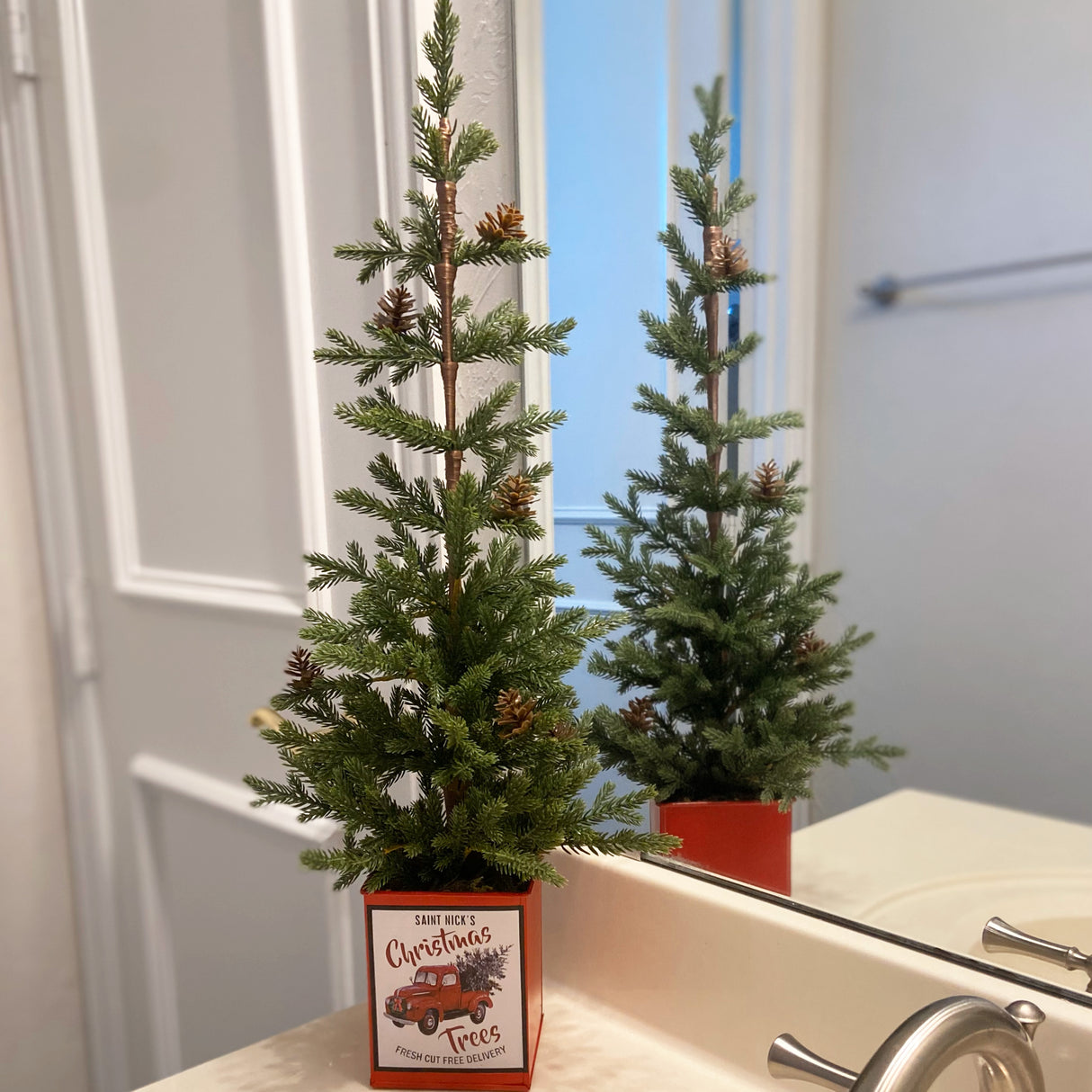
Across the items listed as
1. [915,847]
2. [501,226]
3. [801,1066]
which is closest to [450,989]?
[801,1066]

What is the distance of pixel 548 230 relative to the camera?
2.64 feet

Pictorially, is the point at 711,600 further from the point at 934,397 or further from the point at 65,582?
the point at 65,582

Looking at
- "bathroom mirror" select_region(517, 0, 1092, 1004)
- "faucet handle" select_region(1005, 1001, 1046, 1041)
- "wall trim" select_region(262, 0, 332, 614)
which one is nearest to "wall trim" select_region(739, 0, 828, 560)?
"bathroom mirror" select_region(517, 0, 1092, 1004)

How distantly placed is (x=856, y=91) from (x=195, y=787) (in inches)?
40.6

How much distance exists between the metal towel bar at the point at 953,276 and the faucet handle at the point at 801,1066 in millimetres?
439

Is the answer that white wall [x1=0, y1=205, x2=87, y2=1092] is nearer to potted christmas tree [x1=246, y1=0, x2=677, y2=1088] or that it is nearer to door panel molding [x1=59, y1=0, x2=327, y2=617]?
door panel molding [x1=59, y1=0, x2=327, y2=617]

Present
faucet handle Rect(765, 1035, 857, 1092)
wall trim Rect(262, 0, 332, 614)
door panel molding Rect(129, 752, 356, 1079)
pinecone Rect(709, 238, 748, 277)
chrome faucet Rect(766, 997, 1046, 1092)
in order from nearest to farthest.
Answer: chrome faucet Rect(766, 997, 1046, 1092)
faucet handle Rect(765, 1035, 857, 1092)
pinecone Rect(709, 238, 748, 277)
wall trim Rect(262, 0, 332, 614)
door panel molding Rect(129, 752, 356, 1079)

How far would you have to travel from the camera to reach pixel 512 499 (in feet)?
2.03

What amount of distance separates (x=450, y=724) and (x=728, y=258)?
15.4 inches

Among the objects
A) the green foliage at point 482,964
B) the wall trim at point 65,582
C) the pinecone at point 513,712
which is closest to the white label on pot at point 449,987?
the green foliage at point 482,964

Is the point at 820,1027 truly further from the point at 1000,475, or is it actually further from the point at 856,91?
the point at 856,91

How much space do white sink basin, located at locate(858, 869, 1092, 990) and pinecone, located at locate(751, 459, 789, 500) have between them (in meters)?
0.28

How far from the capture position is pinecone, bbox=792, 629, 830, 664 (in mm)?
691

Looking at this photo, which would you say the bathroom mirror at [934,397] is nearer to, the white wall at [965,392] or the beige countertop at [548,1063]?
the white wall at [965,392]
